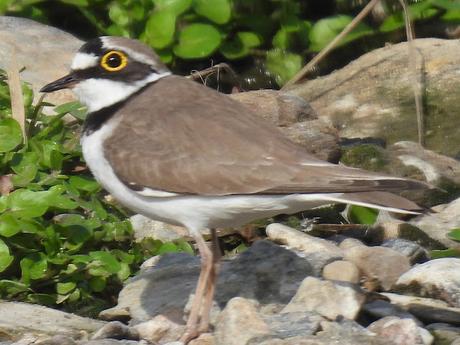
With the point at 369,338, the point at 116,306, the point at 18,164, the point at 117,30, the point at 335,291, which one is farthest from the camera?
the point at 117,30

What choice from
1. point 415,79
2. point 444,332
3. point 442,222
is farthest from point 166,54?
point 444,332

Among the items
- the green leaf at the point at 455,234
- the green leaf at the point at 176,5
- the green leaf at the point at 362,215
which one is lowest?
the green leaf at the point at 362,215

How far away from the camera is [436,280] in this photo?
6293 millimetres

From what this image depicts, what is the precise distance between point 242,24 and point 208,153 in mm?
4021

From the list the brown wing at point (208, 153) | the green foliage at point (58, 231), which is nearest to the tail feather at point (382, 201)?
the brown wing at point (208, 153)

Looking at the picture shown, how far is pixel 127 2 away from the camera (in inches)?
371

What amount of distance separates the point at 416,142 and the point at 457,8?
1.40 meters

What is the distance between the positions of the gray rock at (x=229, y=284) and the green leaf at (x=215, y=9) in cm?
317

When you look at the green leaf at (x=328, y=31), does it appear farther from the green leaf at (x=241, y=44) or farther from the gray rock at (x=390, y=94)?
the green leaf at (x=241, y=44)

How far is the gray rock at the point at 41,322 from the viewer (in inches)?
238

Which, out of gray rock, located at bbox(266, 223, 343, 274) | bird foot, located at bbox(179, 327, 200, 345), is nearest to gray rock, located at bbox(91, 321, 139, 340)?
bird foot, located at bbox(179, 327, 200, 345)

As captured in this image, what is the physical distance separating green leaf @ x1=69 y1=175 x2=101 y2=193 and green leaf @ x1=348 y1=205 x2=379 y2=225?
1.65m

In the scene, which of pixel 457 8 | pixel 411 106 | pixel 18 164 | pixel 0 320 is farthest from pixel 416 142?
pixel 0 320

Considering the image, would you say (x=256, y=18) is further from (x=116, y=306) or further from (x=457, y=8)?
(x=116, y=306)
